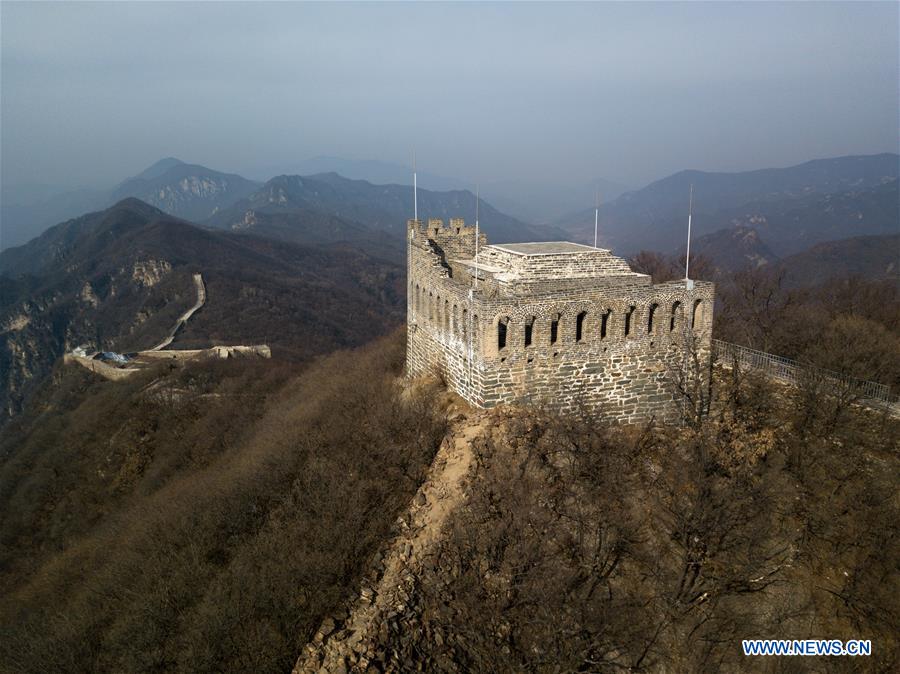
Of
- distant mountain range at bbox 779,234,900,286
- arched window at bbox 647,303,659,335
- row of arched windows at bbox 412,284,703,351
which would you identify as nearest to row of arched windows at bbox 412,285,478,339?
row of arched windows at bbox 412,284,703,351

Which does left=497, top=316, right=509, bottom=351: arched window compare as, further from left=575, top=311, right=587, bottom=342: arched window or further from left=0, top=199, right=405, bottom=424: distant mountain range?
left=0, top=199, right=405, bottom=424: distant mountain range

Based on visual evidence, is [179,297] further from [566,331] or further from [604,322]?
[604,322]

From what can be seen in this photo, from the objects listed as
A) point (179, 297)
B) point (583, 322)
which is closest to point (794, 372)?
point (583, 322)

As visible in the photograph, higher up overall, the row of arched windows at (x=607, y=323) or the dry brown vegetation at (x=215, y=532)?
the row of arched windows at (x=607, y=323)

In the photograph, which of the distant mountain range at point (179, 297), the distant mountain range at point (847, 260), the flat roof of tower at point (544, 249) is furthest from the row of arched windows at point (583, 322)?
the distant mountain range at point (847, 260)

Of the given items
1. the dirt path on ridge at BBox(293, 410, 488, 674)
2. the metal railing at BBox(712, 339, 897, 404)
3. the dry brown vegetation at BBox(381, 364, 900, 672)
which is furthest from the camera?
the metal railing at BBox(712, 339, 897, 404)

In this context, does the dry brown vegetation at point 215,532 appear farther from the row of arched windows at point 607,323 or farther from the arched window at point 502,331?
the row of arched windows at point 607,323
